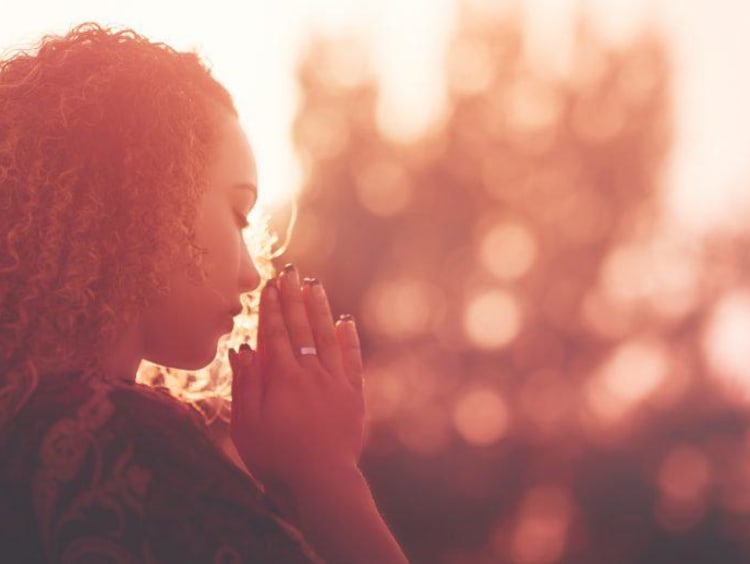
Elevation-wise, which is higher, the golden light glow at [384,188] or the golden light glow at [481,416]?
the golden light glow at [384,188]

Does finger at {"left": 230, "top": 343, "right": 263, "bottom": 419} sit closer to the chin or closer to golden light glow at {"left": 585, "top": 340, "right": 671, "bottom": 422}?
the chin

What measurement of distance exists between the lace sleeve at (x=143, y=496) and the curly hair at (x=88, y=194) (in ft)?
1.00

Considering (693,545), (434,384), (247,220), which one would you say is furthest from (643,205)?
(247,220)

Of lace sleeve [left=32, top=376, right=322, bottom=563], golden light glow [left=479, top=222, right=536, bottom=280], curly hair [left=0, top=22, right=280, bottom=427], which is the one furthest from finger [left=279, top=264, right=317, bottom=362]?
golden light glow [left=479, top=222, right=536, bottom=280]

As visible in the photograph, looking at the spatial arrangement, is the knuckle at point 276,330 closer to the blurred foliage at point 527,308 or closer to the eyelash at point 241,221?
the eyelash at point 241,221

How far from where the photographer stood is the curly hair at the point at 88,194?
1.93 meters

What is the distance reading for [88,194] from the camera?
202 centimetres

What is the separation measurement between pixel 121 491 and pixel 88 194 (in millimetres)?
758

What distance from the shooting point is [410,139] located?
1452cm

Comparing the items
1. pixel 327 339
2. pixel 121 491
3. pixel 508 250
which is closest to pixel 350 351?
pixel 327 339

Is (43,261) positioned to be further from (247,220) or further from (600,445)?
(600,445)

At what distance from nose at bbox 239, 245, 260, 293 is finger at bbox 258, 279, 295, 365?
0.05 meters

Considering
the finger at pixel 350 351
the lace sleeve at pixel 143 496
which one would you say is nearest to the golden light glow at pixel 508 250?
the finger at pixel 350 351

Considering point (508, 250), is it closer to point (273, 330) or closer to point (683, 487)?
point (683, 487)
